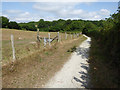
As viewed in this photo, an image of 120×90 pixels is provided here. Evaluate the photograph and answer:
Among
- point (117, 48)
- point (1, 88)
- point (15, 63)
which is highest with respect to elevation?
point (117, 48)

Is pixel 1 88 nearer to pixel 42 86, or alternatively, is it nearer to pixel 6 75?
pixel 6 75

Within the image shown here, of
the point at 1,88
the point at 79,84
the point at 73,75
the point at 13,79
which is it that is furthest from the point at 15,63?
the point at 79,84

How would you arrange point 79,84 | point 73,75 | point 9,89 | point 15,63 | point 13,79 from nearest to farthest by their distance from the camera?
point 9,89
point 79,84
point 13,79
point 73,75
point 15,63

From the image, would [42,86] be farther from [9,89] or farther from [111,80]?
[111,80]

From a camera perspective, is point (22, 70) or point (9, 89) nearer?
point (9, 89)

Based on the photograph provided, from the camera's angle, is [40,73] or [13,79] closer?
[13,79]

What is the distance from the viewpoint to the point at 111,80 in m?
3.38

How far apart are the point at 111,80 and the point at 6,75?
449 centimetres

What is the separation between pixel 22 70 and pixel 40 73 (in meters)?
1.01

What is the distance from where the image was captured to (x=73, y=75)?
473 centimetres

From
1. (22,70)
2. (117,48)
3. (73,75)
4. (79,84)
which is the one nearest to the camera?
(117,48)

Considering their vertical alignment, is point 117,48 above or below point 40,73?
above

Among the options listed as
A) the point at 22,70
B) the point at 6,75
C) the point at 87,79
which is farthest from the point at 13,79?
the point at 87,79

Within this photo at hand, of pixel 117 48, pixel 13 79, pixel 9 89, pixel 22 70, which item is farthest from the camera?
pixel 22 70
